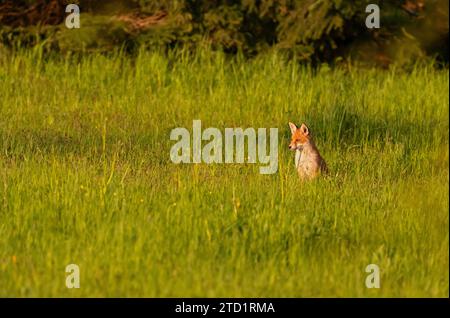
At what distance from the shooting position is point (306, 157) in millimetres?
9875

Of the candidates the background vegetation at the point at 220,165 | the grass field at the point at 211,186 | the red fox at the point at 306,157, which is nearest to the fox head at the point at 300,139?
the red fox at the point at 306,157

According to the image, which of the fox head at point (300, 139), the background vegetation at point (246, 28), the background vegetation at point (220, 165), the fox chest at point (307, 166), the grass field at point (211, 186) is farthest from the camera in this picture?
the background vegetation at point (246, 28)

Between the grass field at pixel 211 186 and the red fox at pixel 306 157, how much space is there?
0.19 m

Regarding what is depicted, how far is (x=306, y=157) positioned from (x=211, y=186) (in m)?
0.99

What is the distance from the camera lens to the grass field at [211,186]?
7.17 metres

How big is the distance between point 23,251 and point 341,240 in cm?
201

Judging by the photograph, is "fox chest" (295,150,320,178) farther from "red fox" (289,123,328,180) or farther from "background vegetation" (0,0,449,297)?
"background vegetation" (0,0,449,297)

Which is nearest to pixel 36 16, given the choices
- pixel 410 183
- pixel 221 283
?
pixel 410 183

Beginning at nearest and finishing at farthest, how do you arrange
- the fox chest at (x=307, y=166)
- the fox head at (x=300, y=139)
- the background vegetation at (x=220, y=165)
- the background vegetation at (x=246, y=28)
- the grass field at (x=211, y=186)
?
the grass field at (x=211, y=186) < the background vegetation at (x=220, y=165) < the fox chest at (x=307, y=166) < the fox head at (x=300, y=139) < the background vegetation at (x=246, y=28)

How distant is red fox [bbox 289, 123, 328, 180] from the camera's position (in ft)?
32.1

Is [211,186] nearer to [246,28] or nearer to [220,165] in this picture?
[220,165]

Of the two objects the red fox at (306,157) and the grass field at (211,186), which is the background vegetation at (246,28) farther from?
the red fox at (306,157)

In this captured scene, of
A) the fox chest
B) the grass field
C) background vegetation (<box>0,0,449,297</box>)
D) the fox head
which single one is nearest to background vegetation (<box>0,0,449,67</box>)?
background vegetation (<box>0,0,449,297</box>)

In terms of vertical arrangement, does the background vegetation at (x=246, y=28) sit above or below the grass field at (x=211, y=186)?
above
